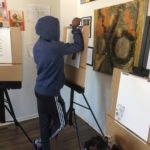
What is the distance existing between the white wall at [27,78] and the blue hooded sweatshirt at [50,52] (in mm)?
900

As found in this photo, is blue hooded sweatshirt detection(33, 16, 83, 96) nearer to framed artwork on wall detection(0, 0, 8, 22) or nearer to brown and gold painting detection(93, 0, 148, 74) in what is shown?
brown and gold painting detection(93, 0, 148, 74)

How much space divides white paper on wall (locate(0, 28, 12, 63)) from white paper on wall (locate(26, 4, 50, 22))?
66cm

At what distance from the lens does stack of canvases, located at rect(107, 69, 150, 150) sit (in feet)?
4.87

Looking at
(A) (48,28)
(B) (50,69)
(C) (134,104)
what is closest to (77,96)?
(B) (50,69)

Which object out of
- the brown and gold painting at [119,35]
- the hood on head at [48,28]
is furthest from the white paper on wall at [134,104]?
the hood on head at [48,28]

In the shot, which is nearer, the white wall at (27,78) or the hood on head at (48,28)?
the hood on head at (48,28)

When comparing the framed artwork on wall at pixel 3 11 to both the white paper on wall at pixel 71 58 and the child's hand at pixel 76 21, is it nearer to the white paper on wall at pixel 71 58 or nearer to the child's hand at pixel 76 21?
the white paper on wall at pixel 71 58

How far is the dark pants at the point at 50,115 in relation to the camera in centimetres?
207

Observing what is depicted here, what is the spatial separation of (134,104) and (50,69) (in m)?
0.83

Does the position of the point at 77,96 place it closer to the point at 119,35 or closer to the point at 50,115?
the point at 50,115

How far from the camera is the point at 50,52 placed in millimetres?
1910

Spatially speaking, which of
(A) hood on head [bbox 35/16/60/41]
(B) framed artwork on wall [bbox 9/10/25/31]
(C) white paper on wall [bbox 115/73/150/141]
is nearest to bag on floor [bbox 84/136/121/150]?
(C) white paper on wall [bbox 115/73/150/141]

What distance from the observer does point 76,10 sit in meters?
3.00

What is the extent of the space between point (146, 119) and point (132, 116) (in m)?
0.14
